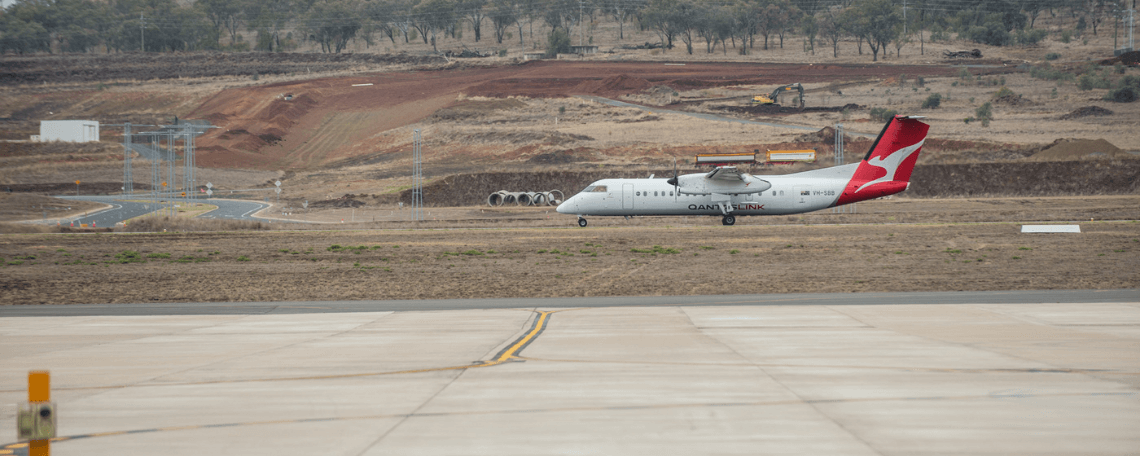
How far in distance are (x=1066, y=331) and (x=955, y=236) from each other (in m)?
20.4

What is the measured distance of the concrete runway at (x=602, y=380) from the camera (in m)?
7.71

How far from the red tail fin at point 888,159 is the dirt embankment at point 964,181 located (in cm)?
2350

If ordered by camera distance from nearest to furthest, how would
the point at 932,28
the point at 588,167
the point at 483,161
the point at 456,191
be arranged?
the point at 456,191 < the point at 588,167 < the point at 483,161 < the point at 932,28

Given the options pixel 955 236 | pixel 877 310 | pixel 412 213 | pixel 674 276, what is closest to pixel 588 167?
pixel 412 213

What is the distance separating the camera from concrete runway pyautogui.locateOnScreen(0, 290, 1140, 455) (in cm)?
771

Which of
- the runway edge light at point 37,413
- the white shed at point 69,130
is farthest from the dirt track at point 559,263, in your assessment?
the white shed at point 69,130

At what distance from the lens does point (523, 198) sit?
61094 mm

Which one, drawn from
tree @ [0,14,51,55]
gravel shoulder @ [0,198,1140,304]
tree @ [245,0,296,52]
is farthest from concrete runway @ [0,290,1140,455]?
tree @ [0,14,51,55]

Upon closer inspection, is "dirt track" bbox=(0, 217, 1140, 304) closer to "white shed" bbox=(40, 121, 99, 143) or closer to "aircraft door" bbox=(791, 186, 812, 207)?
"aircraft door" bbox=(791, 186, 812, 207)

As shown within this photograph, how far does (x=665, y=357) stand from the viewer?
1197 cm

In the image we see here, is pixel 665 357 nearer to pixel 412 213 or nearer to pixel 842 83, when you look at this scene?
pixel 412 213

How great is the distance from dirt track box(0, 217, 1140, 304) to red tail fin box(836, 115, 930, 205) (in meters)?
2.86

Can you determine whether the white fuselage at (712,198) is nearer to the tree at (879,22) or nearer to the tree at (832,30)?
the tree at (879,22)

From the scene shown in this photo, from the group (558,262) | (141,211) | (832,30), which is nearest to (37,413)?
(558,262)
